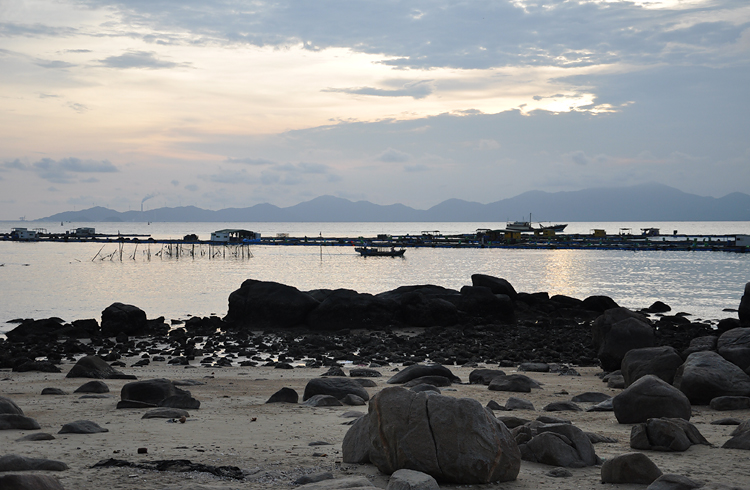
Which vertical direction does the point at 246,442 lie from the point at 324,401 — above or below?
above

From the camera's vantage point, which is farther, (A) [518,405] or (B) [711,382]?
(B) [711,382]

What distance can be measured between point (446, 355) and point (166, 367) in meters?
8.82

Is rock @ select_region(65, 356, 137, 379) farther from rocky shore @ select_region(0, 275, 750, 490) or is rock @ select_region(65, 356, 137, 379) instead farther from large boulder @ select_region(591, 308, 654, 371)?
large boulder @ select_region(591, 308, 654, 371)

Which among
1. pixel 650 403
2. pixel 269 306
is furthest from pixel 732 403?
pixel 269 306

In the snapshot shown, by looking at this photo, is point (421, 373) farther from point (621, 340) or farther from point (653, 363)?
point (621, 340)

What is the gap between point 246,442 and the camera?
9.26 m

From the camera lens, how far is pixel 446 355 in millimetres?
21672

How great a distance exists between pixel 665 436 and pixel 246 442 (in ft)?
18.7

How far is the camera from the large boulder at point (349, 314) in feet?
97.3

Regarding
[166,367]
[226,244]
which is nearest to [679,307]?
[166,367]

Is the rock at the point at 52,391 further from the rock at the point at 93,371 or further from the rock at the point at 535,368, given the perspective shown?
the rock at the point at 535,368

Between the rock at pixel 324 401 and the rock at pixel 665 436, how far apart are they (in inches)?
208

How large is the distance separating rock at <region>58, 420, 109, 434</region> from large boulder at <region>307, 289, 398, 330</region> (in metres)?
19.9

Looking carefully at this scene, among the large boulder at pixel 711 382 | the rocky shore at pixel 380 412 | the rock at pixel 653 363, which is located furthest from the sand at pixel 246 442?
the rock at pixel 653 363
